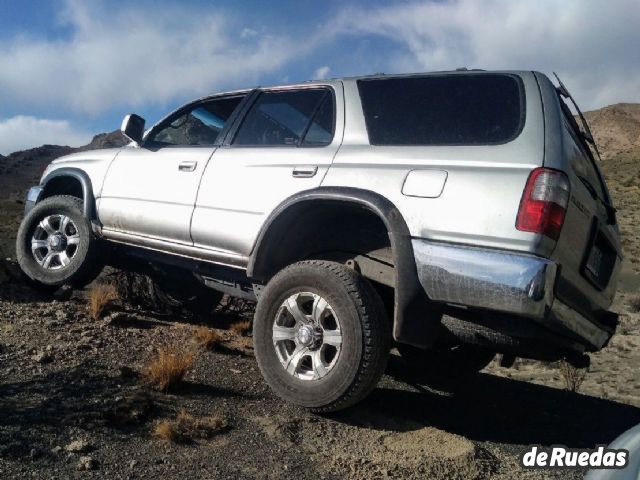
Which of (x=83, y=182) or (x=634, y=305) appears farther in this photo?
(x=634, y=305)

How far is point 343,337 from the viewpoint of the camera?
3.43 m

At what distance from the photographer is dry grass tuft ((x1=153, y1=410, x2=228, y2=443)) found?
3170 mm

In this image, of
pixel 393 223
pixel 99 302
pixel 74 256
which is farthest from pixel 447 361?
pixel 74 256

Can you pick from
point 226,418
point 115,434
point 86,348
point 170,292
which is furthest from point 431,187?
point 170,292

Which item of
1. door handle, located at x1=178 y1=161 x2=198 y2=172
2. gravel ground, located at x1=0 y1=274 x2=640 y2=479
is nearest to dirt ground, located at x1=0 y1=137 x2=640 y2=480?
gravel ground, located at x1=0 y1=274 x2=640 y2=479

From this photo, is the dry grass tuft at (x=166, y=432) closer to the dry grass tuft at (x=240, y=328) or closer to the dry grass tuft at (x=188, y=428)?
the dry grass tuft at (x=188, y=428)

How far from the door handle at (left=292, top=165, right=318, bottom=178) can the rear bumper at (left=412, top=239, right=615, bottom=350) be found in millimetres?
923

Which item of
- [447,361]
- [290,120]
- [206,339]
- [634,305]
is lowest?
[206,339]

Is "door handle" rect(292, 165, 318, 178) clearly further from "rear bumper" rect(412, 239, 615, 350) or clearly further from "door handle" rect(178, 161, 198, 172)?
"door handle" rect(178, 161, 198, 172)

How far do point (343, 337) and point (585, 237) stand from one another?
4.78 feet

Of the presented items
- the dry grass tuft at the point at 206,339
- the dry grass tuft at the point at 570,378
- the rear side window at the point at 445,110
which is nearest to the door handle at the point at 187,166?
the dry grass tuft at the point at 206,339

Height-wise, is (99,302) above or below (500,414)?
above

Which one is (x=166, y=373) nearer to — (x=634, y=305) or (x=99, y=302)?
(x=99, y=302)

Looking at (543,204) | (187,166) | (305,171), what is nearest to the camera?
(543,204)
